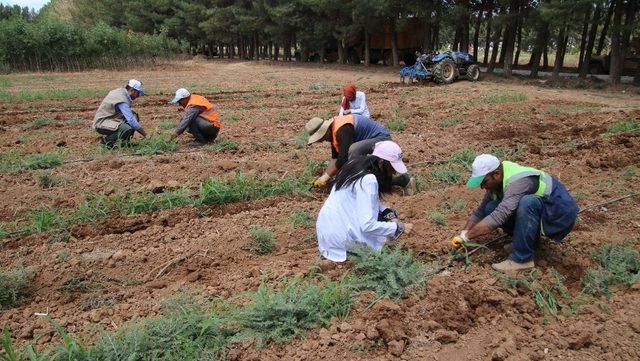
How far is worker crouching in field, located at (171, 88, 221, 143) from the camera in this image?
23.0ft

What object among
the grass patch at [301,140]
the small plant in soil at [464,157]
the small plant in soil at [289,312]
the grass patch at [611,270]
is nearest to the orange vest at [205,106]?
the grass patch at [301,140]

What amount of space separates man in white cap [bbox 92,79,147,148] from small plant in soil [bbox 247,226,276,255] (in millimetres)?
3707

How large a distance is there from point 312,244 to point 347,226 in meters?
0.71

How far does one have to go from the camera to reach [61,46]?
74.7 feet

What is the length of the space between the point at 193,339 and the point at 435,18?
1964 centimetres

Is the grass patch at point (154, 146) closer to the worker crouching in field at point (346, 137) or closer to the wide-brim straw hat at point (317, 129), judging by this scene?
the worker crouching in field at point (346, 137)

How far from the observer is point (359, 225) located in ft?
11.8

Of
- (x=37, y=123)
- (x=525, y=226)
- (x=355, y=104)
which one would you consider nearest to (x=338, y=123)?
(x=355, y=104)

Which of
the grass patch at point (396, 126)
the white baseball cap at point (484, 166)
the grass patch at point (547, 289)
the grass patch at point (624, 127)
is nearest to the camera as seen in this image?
the grass patch at point (547, 289)

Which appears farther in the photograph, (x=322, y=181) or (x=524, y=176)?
(x=322, y=181)

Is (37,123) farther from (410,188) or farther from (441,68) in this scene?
(441,68)

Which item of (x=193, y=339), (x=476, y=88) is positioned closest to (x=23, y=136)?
(x=193, y=339)

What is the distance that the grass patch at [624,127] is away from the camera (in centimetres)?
769

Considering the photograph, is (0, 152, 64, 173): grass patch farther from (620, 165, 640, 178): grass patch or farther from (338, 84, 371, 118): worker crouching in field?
(620, 165, 640, 178): grass patch
